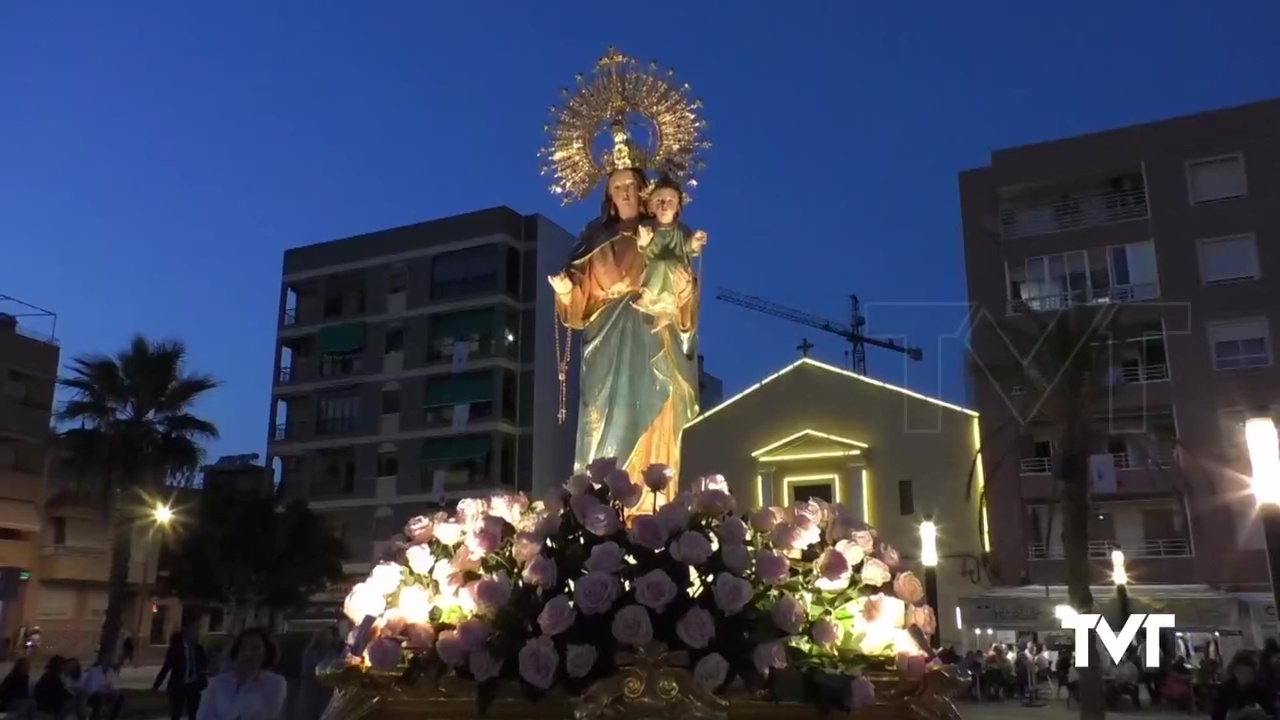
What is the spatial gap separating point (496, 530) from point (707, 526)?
31.1 inches

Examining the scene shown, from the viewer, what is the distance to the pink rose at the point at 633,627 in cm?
355

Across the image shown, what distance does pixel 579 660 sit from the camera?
11.6 ft

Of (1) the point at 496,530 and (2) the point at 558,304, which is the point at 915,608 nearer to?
(1) the point at 496,530

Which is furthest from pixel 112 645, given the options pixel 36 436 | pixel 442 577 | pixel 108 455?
pixel 442 577

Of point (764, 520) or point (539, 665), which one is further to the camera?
point (764, 520)

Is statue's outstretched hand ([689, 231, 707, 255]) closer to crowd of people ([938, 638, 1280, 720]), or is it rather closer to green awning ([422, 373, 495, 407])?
crowd of people ([938, 638, 1280, 720])

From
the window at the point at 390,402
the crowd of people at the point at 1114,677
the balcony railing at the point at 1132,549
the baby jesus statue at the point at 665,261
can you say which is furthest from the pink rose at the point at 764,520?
the window at the point at 390,402

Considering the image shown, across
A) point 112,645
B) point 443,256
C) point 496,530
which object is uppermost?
point 443,256

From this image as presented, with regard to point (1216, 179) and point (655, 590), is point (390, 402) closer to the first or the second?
point (1216, 179)

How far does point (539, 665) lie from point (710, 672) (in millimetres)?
561

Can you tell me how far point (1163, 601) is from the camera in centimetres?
2353

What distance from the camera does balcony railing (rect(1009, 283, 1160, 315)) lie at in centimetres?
2900

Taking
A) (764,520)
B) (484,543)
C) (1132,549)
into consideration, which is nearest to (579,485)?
(484,543)

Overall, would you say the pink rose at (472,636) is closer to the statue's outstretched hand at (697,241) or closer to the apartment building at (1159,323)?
the statue's outstretched hand at (697,241)
